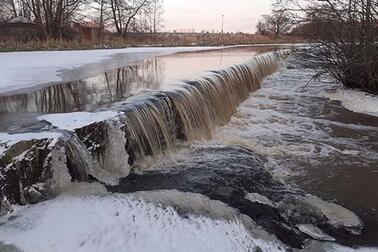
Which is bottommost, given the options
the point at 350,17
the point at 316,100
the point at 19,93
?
the point at 316,100

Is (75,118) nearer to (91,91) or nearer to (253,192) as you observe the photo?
(253,192)

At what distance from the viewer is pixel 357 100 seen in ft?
37.1

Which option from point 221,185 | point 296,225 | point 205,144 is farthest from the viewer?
point 205,144

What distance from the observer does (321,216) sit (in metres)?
4.56

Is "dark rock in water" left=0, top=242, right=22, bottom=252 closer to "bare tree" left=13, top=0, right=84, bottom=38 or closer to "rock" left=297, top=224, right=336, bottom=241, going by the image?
"rock" left=297, top=224, right=336, bottom=241

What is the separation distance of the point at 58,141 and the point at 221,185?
73.1 inches

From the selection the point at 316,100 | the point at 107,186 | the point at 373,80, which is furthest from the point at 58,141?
the point at 373,80

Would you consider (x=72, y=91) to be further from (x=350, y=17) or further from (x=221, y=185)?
(x=350, y=17)

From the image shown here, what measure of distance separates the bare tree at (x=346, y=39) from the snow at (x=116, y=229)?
31.0 feet

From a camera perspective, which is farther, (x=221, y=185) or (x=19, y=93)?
(x=19, y=93)

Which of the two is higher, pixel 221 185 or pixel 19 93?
pixel 19 93

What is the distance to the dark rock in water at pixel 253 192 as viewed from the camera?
4.34 m

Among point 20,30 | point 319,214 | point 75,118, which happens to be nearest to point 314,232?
point 319,214

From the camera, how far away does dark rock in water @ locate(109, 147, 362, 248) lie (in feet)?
14.2
